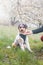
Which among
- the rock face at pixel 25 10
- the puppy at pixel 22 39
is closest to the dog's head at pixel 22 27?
the puppy at pixel 22 39

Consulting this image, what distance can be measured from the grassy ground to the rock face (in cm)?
10

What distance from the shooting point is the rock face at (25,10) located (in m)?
2.04

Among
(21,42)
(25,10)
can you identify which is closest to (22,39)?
(21,42)

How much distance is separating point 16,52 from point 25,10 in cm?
31

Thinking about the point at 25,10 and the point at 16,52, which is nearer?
the point at 16,52

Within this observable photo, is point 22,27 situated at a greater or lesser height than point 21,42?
greater

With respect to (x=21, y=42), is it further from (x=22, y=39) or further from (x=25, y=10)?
(x=25, y=10)

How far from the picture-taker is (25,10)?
2.04 meters

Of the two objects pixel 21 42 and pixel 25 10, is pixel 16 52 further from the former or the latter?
pixel 25 10

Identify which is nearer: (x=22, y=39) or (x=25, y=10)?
(x=22, y=39)

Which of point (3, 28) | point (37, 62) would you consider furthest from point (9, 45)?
point (37, 62)

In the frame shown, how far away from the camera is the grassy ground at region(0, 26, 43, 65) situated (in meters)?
1.84

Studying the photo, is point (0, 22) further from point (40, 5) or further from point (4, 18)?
point (40, 5)

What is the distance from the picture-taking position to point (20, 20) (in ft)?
6.67
